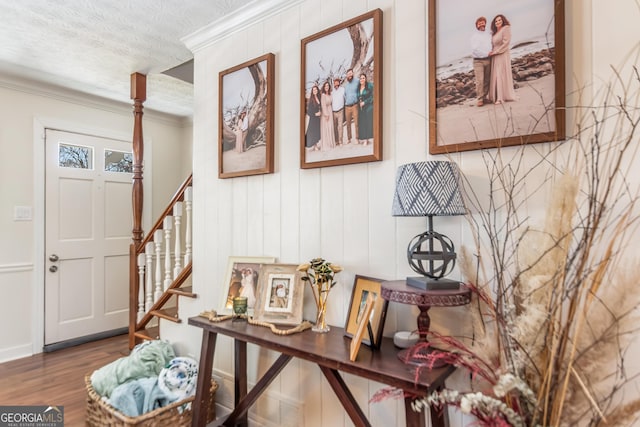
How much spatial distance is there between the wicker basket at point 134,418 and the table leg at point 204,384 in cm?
16

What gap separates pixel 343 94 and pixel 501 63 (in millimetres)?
660

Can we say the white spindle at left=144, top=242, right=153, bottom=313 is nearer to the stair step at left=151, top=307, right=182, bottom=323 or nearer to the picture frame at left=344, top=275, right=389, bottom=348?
the stair step at left=151, top=307, right=182, bottom=323

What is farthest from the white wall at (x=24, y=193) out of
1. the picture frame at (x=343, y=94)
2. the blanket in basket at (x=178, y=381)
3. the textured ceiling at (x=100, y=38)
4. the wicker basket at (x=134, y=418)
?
the picture frame at (x=343, y=94)

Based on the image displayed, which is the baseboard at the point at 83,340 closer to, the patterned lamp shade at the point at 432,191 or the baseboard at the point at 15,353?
the baseboard at the point at 15,353

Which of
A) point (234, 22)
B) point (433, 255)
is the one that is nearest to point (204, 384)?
point (433, 255)

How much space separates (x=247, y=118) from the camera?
208 cm

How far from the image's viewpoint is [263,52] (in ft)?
6.75

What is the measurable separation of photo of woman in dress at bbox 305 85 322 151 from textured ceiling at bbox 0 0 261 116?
71cm

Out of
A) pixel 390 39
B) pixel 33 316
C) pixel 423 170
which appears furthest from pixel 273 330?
pixel 33 316

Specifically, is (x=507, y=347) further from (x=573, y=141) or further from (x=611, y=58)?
(x=611, y=58)

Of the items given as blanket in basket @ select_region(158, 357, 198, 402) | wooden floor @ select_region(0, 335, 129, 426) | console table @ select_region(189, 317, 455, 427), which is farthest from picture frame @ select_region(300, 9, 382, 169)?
wooden floor @ select_region(0, 335, 129, 426)

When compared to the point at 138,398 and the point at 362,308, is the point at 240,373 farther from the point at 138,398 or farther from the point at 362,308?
Answer: the point at 362,308

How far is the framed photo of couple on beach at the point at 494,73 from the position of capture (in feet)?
3.93

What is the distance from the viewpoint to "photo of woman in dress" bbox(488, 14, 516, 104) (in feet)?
4.19
